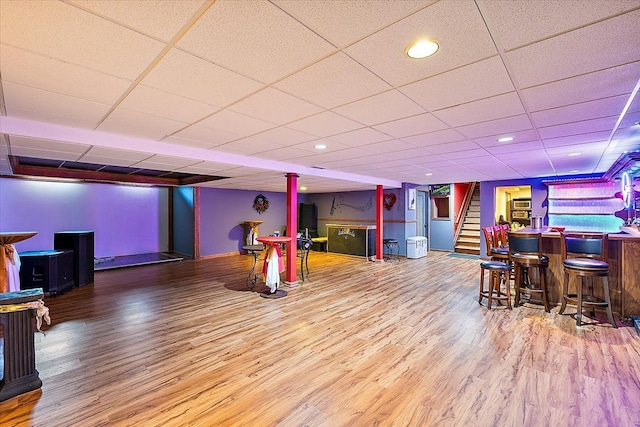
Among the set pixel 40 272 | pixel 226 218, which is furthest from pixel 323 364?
pixel 226 218

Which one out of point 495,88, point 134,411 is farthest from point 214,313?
point 495,88

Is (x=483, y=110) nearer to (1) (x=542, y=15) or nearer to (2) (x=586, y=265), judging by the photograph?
(1) (x=542, y=15)

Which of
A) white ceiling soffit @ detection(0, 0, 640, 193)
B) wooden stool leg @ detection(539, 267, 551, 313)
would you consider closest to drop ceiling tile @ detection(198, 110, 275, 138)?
white ceiling soffit @ detection(0, 0, 640, 193)

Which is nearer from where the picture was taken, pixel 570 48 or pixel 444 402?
pixel 570 48

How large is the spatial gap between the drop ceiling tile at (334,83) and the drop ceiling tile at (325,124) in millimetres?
348

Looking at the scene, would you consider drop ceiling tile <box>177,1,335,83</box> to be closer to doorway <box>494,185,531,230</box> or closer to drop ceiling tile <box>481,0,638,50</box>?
drop ceiling tile <box>481,0,638,50</box>

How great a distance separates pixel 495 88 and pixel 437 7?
1.15 m

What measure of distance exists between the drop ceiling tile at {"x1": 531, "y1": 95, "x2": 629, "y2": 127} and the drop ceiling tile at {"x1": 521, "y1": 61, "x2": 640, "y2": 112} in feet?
0.42

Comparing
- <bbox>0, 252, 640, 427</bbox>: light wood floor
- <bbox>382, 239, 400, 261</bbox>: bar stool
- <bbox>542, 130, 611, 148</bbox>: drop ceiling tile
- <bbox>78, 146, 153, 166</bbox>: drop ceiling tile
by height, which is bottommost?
<bbox>0, 252, 640, 427</bbox>: light wood floor

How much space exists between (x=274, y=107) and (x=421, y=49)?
133 cm

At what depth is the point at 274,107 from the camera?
2.51 m

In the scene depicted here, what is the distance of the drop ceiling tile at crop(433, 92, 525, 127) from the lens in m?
2.35

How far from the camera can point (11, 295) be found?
2.36 m

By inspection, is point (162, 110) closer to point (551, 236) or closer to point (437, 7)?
point (437, 7)
